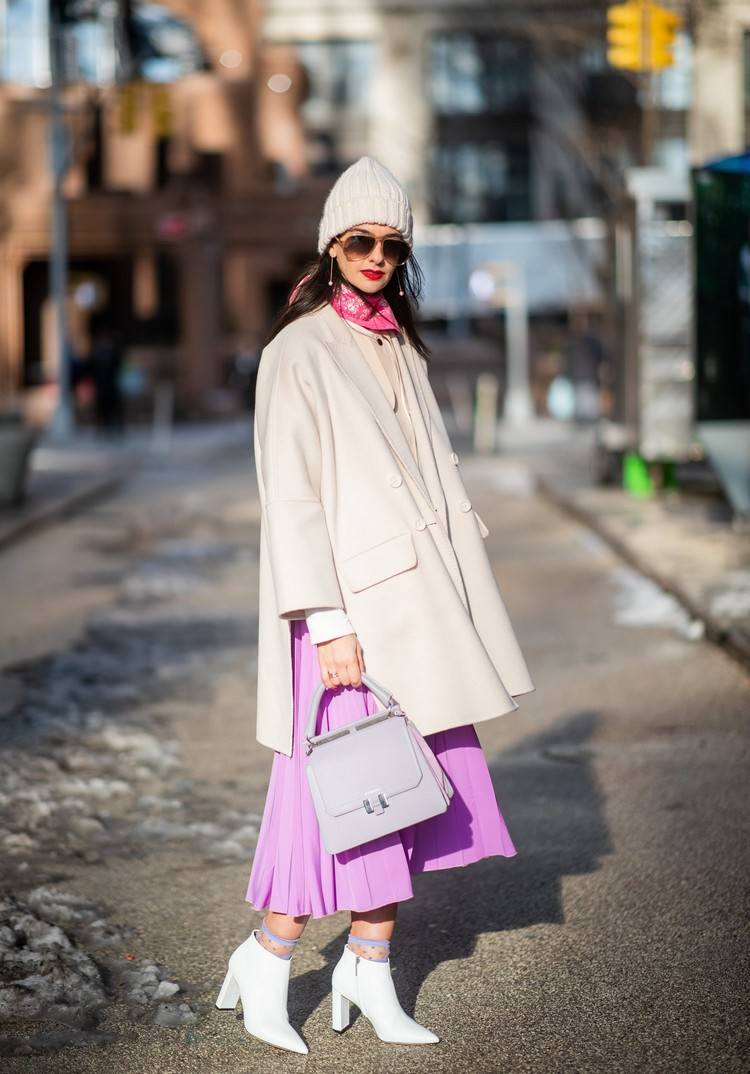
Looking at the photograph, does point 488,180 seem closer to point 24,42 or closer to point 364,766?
point 24,42

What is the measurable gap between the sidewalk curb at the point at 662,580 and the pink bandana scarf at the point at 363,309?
5.10m

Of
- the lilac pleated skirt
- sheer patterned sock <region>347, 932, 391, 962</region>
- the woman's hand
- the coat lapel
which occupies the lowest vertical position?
sheer patterned sock <region>347, 932, 391, 962</region>

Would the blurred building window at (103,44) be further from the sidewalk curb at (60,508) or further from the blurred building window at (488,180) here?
the sidewalk curb at (60,508)

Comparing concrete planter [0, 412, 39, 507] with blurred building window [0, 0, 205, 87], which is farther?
blurred building window [0, 0, 205, 87]

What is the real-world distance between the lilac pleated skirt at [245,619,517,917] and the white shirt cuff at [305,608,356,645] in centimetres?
11

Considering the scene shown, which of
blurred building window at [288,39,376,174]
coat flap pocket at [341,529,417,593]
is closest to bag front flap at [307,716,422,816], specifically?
coat flap pocket at [341,529,417,593]

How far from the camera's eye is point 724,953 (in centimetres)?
440

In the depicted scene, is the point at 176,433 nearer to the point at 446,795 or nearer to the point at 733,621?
the point at 733,621

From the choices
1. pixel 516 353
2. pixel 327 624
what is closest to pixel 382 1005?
pixel 327 624

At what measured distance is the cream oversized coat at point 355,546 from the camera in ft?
12.1

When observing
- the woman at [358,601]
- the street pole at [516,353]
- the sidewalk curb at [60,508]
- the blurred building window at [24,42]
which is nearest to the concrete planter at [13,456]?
the sidewalk curb at [60,508]

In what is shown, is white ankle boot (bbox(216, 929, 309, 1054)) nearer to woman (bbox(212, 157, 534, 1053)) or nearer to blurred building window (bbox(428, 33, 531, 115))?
woman (bbox(212, 157, 534, 1053))

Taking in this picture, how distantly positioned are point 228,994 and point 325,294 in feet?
5.71

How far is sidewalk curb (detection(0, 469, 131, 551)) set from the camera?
16016 millimetres
